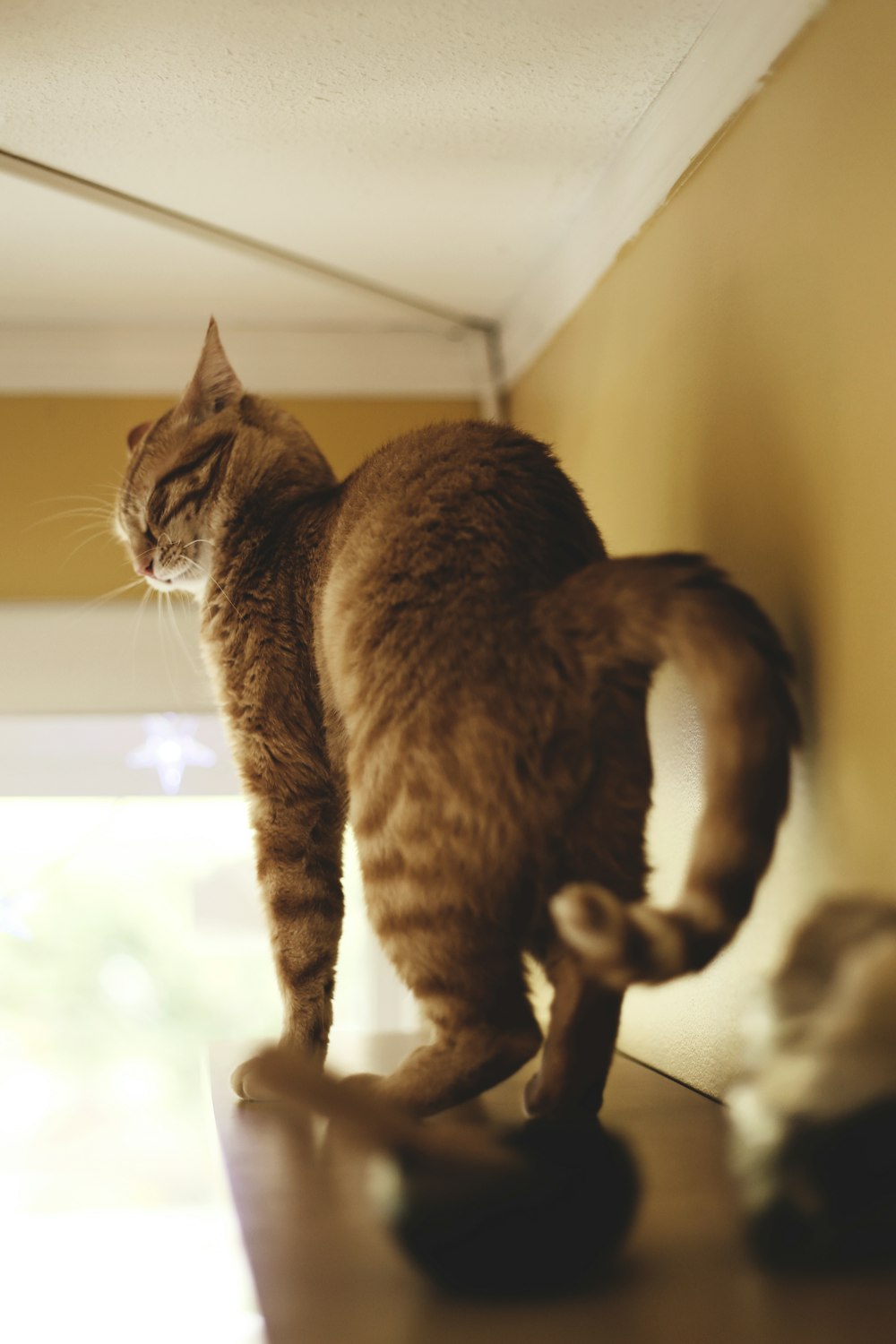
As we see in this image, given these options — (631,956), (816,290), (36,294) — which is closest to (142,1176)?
(36,294)

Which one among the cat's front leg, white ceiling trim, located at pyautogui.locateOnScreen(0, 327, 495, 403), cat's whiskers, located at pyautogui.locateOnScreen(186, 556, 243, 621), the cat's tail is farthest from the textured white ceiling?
the cat's front leg

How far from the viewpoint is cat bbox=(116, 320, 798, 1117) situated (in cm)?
81

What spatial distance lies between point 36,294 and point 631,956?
154 centimetres

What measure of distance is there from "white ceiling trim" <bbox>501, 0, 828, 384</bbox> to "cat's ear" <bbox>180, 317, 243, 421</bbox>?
18.8 inches

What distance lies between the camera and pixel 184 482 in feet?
4.49

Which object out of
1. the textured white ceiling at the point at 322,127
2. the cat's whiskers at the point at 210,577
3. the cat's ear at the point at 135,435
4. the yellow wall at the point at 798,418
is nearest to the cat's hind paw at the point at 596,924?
the yellow wall at the point at 798,418

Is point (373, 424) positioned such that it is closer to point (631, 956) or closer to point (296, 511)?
point (296, 511)

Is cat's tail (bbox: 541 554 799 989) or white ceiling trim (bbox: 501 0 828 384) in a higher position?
white ceiling trim (bbox: 501 0 828 384)

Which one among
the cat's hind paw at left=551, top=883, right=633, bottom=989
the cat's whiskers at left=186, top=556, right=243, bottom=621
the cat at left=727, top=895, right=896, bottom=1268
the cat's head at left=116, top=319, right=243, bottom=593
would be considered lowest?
the cat at left=727, top=895, right=896, bottom=1268

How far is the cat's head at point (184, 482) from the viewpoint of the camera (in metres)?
1.37

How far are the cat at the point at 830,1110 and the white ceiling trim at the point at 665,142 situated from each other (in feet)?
2.35

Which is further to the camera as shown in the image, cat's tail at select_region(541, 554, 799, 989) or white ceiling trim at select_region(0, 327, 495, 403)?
white ceiling trim at select_region(0, 327, 495, 403)

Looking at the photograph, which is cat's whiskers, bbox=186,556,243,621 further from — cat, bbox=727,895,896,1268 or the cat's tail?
cat, bbox=727,895,896,1268

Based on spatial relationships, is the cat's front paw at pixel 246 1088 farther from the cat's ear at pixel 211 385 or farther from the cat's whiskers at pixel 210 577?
the cat's ear at pixel 211 385
